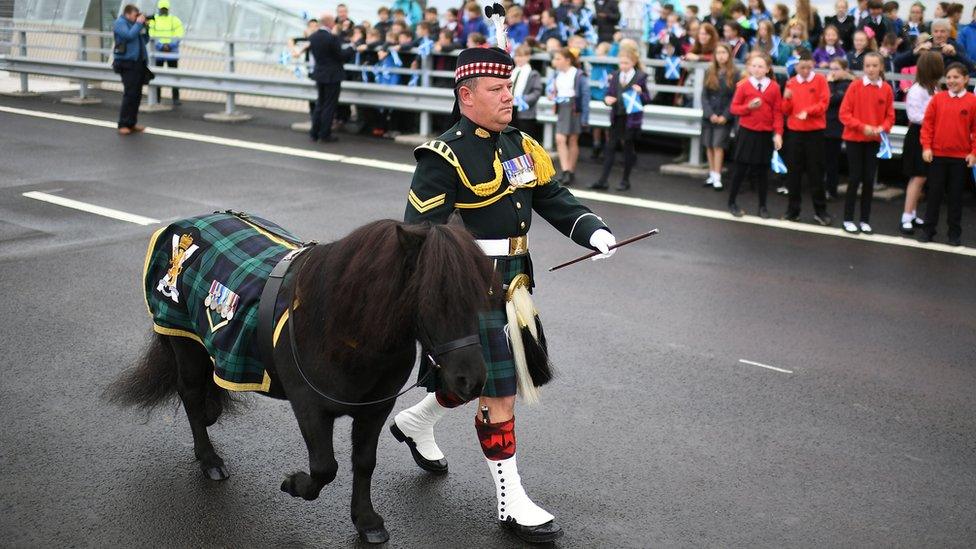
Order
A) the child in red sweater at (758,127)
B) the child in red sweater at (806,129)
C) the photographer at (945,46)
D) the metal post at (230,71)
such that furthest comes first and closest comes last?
1. the metal post at (230,71)
2. the photographer at (945,46)
3. the child in red sweater at (758,127)
4. the child in red sweater at (806,129)

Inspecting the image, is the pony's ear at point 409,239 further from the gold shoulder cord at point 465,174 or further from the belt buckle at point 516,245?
the belt buckle at point 516,245

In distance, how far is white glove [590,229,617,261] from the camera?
4.86m

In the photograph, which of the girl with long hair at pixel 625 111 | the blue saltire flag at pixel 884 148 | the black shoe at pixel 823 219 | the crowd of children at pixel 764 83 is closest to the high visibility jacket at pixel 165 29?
the crowd of children at pixel 764 83

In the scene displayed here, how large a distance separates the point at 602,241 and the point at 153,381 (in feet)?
7.96

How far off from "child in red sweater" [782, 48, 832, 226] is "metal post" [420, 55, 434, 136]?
6983 mm

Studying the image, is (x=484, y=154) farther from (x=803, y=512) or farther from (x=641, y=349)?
(x=641, y=349)

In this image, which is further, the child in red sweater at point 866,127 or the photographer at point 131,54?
the photographer at point 131,54

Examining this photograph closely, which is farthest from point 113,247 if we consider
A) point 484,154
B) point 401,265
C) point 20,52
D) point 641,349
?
point 20,52

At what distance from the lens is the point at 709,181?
1368 centimetres

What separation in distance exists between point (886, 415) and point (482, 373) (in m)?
3.50

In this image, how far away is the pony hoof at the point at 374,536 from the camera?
182 inches

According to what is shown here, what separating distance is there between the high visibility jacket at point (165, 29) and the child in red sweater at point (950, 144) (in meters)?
15.5

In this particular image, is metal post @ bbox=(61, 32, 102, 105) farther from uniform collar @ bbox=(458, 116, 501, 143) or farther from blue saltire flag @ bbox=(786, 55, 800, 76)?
uniform collar @ bbox=(458, 116, 501, 143)

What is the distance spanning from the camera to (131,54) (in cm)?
1783
